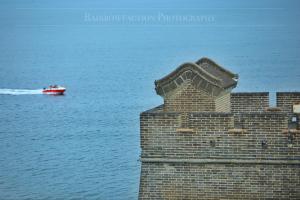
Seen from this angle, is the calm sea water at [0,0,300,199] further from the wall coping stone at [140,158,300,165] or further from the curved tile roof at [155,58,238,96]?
the wall coping stone at [140,158,300,165]

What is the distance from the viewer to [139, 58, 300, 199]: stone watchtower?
16.3 meters

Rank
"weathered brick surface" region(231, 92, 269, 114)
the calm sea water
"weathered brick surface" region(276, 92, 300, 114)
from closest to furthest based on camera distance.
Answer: "weathered brick surface" region(276, 92, 300, 114)
"weathered brick surface" region(231, 92, 269, 114)
the calm sea water

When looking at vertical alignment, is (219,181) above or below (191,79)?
below

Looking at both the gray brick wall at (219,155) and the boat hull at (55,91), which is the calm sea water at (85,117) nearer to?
the boat hull at (55,91)

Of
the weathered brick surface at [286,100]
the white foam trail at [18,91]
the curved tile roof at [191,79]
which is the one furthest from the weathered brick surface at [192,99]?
the white foam trail at [18,91]

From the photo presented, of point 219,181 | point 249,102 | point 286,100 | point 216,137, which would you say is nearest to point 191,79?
point 216,137

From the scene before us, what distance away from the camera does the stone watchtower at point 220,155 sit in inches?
641

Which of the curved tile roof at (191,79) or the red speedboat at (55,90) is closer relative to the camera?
the curved tile roof at (191,79)

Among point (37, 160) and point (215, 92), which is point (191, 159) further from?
point (37, 160)

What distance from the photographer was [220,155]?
53.9ft

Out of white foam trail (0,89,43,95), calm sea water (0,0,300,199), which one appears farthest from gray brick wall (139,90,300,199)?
white foam trail (0,89,43,95)

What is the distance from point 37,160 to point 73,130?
15.9 metres

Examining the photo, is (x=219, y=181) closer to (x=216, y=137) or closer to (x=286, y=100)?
(x=216, y=137)

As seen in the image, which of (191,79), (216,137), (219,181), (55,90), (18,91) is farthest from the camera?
(18,91)
